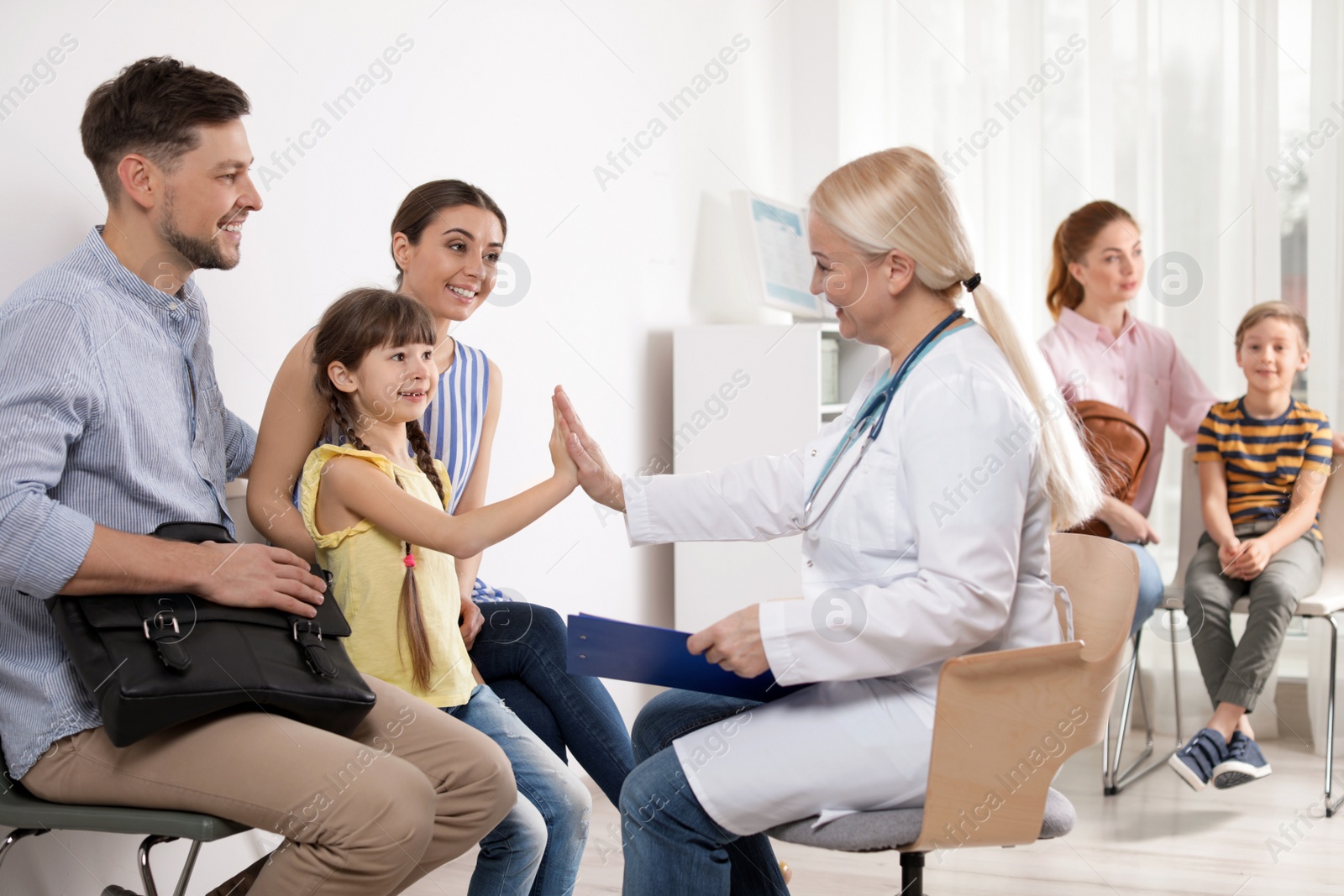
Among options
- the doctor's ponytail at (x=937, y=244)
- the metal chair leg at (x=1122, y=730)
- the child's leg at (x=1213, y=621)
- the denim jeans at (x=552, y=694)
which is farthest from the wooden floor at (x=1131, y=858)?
the doctor's ponytail at (x=937, y=244)

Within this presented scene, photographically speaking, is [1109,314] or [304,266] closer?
[304,266]

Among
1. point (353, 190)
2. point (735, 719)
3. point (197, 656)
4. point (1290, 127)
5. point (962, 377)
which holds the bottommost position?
point (735, 719)

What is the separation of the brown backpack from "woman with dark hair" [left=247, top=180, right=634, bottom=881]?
1743 millimetres

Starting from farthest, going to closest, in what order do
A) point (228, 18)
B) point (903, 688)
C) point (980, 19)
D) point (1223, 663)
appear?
point (980, 19)
point (1223, 663)
point (228, 18)
point (903, 688)

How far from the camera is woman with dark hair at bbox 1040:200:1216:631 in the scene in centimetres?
A: 374

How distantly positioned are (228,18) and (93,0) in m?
0.29

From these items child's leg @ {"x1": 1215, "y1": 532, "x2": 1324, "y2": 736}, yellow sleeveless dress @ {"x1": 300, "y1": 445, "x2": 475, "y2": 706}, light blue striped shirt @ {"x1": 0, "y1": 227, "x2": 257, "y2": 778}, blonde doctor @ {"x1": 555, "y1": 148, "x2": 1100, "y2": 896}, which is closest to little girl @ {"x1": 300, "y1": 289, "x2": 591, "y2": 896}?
yellow sleeveless dress @ {"x1": 300, "y1": 445, "x2": 475, "y2": 706}

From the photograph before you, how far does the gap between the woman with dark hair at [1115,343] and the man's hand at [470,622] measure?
2.17m

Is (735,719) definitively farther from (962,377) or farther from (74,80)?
(74,80)

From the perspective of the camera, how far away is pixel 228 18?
2.16m

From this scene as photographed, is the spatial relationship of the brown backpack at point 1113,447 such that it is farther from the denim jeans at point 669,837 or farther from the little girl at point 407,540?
the denim jeans at point 669,837

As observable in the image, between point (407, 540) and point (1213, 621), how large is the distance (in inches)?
102

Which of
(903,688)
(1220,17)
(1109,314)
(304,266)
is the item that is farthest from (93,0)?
(1220,17)

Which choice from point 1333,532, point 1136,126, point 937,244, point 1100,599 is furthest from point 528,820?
point 1136,126
